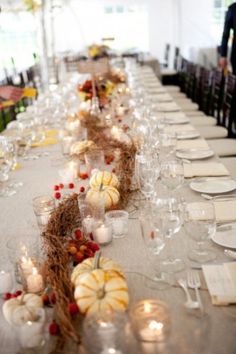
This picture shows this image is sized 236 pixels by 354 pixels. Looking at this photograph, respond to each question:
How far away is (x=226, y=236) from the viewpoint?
127 centimetres

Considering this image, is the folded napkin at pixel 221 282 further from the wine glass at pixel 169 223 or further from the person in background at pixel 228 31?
the person in background at pixel 228 31

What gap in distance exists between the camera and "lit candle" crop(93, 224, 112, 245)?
4.21ft

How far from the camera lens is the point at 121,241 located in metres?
1.31

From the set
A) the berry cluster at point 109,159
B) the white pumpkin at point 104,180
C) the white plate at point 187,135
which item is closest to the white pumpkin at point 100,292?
the white pumpkin at point 104,180

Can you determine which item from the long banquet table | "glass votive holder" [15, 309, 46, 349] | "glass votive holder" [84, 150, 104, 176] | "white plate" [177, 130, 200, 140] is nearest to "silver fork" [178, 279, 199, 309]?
the long banquet table

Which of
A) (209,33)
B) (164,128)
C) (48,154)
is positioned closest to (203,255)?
(48,154)

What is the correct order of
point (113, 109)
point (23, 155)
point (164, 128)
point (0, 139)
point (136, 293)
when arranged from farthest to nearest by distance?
point (113, 109) → point (164, 128) → point (23, 155) → point (0, 139) → point (136, 293)

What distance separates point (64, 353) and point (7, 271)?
1.11 ft

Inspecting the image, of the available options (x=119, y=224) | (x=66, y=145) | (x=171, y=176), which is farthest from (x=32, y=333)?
(x=66, y=145)

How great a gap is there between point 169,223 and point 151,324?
1.30ft

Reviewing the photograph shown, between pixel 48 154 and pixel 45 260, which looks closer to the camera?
pixel 45 260

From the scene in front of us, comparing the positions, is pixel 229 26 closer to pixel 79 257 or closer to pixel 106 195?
pixel 106 195

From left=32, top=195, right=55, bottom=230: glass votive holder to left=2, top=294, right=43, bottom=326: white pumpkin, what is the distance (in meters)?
0.49

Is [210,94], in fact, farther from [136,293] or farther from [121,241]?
[136,293]
